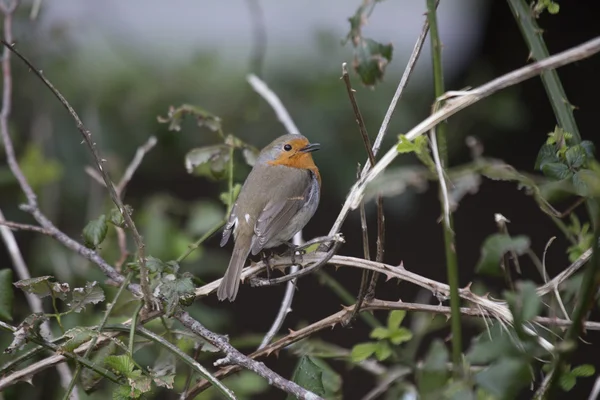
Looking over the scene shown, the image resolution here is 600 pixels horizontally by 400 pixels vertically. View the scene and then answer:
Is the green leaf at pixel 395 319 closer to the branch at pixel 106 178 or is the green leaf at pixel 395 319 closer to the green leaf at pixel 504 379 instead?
the branch at pixel 106 178

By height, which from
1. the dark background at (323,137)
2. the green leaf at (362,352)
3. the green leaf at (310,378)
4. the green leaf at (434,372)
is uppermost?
the green leaf at (434,372)

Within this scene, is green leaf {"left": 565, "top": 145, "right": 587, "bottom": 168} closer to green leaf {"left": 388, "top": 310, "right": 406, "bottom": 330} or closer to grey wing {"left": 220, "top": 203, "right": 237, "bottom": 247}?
green leaf {"left": 388, "top": 310, "right": 406, "bottom": 330}

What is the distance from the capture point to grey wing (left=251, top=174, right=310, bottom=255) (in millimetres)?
2445

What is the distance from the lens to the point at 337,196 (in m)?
3.78

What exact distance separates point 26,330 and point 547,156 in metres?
0.99

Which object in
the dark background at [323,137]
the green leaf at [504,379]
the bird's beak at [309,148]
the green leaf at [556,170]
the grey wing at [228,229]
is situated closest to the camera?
the green leaf at [504,379]

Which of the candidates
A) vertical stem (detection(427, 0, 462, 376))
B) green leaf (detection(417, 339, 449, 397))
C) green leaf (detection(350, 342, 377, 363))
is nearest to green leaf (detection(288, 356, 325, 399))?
green leaf (detection(350, 342, 377, 363))

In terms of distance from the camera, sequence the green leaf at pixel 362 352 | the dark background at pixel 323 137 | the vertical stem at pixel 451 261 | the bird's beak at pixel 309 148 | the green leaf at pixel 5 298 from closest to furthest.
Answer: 1. the vertical stem at pixel 451 261
2. the green leaf at pixel 5 298
3. the green leaf at pixel 362 352
4. the bird's beak at pixel 309 148
5. the dark background at pixel 323 137

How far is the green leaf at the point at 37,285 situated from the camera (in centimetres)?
147

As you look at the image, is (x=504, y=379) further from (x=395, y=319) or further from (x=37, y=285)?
(x=37, y=285)

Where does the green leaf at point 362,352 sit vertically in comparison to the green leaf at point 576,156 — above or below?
below

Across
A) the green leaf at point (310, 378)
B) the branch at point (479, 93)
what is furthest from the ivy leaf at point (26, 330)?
the branch at point (479, 93)

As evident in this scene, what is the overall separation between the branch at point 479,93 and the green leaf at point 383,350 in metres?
0.42

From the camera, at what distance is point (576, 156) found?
1.33 m
